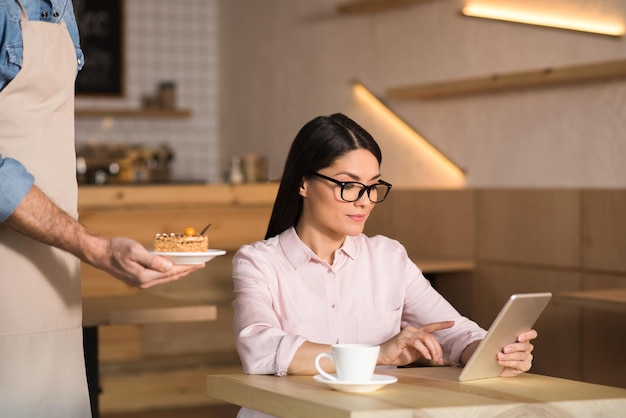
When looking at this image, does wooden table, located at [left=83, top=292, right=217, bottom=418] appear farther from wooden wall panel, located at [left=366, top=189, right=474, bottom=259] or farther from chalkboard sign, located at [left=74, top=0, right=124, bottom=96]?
chalkboard sign, located at [left=74, top=0, right=124, bottom=96]

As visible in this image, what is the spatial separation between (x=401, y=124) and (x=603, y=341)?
1.77 metres

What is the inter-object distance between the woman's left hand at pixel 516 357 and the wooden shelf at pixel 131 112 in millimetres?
5444

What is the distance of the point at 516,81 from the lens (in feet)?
15.0

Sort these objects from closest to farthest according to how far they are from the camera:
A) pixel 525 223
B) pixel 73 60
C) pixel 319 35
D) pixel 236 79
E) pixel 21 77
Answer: pixel 21 77 → pixel 73 60 → pixel 525 223 → pixel 319 35 → pixel 236 79

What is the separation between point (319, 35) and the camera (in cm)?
630

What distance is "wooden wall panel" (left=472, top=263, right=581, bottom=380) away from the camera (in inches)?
173

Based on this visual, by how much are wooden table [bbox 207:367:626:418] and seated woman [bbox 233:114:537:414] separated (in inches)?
11.5

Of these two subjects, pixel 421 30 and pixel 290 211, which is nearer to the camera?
pixel 290 211

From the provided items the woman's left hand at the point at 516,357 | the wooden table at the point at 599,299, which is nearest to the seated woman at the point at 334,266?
the woman's left hand at the point at 516,357

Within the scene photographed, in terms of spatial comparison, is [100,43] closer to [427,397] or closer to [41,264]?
[41,264]

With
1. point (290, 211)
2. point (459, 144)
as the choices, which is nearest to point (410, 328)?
point (290, 211)

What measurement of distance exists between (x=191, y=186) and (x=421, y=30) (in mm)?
1426

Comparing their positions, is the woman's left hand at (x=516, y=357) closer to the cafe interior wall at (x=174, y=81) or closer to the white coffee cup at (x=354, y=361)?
the white coffee cup at (x=354, y=361)

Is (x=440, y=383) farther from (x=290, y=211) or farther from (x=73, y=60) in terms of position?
(x=73, y=60)
